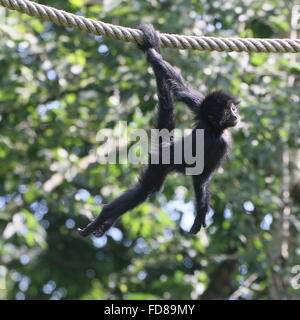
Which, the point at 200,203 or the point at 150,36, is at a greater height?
the point at 150,36

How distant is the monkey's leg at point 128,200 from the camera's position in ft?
22.4

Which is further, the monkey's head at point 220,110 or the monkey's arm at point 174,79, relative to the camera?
the monkey's head at point 220,110

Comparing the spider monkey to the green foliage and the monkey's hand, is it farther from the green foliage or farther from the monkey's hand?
the green foliage

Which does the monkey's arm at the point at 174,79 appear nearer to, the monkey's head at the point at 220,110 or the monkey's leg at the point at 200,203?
the monkey's head at the point at 220,110

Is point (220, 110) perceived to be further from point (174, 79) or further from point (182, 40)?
point (182, 40)

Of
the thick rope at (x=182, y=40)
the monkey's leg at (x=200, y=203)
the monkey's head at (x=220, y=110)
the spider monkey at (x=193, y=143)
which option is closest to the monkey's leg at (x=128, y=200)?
the spider monkey at (x=193, y=143)

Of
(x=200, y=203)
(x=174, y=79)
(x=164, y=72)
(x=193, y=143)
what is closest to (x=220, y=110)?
(x=193, y=143)

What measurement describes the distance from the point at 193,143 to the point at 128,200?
2.75 feet

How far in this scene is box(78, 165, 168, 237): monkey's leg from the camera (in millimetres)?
6812

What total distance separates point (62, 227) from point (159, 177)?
14.1 feet

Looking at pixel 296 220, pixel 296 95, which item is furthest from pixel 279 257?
pixel 296 95

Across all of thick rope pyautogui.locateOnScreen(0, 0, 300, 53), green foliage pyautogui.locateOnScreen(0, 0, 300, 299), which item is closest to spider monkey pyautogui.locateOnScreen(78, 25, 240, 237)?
thick rope pyautogui.locateOnScreen(0, 0, 300, 53)

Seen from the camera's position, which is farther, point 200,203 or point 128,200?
point 128,200

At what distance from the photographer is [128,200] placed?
696 cm
